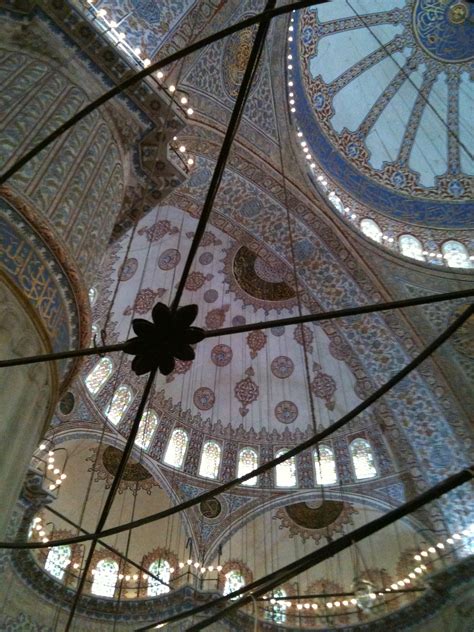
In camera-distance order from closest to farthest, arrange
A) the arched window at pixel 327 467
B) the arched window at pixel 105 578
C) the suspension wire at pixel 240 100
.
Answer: the suspension wire at pixel 240 100 < the arched window at pixel 105 578 < the arched window at pixel 327 467

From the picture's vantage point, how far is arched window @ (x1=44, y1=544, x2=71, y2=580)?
26.8 feet

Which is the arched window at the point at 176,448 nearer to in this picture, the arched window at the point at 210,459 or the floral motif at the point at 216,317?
the arched window at the point at 210,459

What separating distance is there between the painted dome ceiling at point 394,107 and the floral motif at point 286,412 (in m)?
3.97

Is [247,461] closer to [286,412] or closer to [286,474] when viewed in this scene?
[286,474]

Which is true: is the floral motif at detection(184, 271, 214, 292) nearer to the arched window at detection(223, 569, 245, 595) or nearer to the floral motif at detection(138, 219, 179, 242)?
the floral motif at detection(138, 219, 179, 242)

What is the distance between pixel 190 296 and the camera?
10.5 metres

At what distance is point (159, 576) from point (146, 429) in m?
2.47

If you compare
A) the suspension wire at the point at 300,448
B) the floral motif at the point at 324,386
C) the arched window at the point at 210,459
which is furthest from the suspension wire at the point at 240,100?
the floral motif at the point at 324,386

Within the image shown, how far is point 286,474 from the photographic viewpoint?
10234mm

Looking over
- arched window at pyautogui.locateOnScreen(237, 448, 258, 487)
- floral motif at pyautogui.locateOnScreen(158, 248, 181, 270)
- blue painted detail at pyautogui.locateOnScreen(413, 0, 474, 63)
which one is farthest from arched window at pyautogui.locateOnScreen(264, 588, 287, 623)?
blue painted detail at pyautogui.locateOnScreen(413, 0, 474, 63)

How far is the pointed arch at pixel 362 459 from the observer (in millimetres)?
9622

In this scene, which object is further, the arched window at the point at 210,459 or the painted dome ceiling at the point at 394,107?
the arched window at the point at 210,459

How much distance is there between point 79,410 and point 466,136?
→ 9050 mm

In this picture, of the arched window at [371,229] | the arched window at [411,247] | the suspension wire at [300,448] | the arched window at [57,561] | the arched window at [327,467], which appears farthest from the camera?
the arched window at [327,467]
